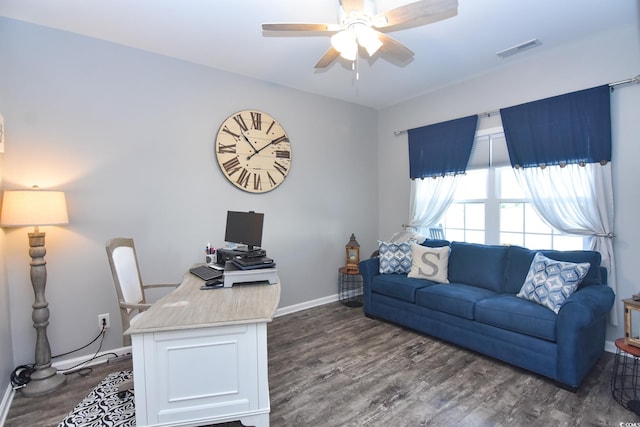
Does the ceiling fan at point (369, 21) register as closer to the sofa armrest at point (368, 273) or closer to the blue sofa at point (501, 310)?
the blue sofa at point (501, 310)

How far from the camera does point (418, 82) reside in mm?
3828

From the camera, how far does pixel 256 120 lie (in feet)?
11.9

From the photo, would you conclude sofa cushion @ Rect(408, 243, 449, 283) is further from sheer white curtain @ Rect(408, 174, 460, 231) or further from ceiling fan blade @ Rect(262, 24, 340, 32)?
ceiling fan blade @ Rect(262, 24, 340, 32)

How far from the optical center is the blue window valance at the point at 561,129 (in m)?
2.77

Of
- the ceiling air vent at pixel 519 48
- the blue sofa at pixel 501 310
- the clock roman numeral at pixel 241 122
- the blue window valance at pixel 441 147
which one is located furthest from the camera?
the blue window valance at pixel 441 147

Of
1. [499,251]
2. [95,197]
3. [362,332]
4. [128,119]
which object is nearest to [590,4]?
[499,251]

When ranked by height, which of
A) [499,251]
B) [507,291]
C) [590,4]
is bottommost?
[507,291]

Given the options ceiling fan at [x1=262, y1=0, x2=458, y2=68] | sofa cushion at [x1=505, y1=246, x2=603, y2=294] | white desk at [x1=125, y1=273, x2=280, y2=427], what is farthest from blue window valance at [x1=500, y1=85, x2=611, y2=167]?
white desk at [x1=125, y1=273, x2=280, y2=427]

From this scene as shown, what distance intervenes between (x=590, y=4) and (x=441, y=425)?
3.15 m

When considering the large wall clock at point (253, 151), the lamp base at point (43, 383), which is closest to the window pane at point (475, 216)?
the large wall clock at point (253, 151)

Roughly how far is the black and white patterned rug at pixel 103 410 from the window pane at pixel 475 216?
3.72 meters

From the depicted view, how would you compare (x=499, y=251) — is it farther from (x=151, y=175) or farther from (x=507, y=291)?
(x=151, y=175)

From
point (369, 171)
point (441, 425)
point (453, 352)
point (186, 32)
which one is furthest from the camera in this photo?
point (369, 171)

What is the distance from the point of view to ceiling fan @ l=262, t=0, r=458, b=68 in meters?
1.86
